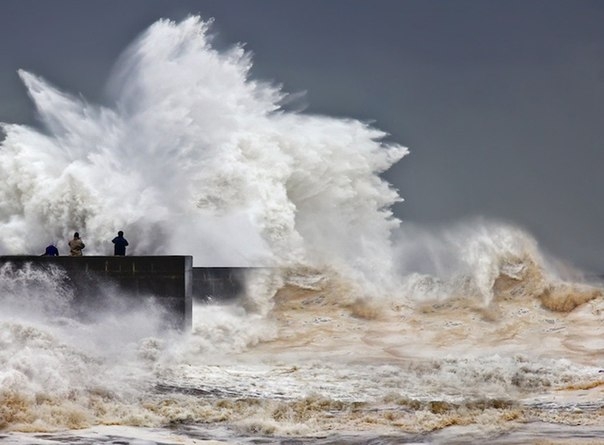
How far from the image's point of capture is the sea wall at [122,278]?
552 inches

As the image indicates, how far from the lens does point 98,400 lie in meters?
10.5

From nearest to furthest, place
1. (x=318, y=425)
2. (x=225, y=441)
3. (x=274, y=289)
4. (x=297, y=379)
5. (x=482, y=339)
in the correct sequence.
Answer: (x=225, y=441) → (x=318, y=425) → (x=297, y=379) → (x=482, y=339) → (x=274, y=289)

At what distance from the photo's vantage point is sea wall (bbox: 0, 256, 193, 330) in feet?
46.0

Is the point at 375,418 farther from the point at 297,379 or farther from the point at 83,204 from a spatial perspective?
the point at 83,204

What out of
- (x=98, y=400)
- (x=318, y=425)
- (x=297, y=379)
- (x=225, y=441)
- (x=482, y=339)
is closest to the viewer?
(x=225, y=441)

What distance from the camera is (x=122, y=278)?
1407cm

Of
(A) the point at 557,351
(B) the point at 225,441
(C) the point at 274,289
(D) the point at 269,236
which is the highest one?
(D) the point at 269,236

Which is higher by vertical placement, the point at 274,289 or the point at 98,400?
the point at 274,289

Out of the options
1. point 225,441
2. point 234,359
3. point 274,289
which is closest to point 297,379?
point 234,359

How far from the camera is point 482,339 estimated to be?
15812 mm

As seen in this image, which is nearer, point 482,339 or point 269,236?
point 482,339

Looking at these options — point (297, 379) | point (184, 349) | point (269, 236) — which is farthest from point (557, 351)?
point (269, 236)

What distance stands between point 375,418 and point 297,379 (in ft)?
8.20

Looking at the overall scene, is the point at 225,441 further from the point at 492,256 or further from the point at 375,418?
the point at 492,256
